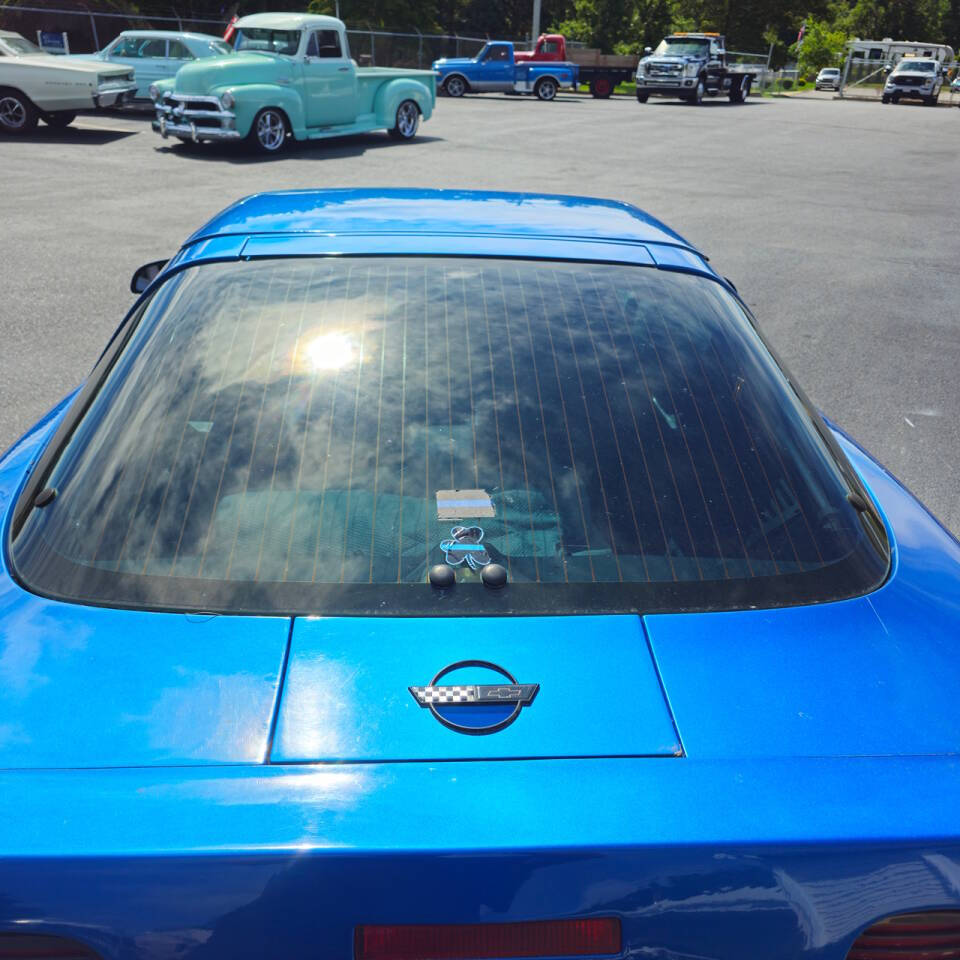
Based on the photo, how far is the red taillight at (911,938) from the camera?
115 centimetres

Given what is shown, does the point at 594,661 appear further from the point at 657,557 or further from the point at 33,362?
the point at 33,362

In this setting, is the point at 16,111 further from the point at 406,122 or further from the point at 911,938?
the point at 911,938

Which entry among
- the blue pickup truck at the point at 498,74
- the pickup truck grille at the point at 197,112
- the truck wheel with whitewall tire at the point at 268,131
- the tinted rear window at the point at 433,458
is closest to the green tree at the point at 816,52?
the blue pickup truck at the point at 498,74

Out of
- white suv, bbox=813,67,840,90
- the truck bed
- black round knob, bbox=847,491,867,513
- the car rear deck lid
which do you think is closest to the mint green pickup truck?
black round knob, bbox=847,491,867,513

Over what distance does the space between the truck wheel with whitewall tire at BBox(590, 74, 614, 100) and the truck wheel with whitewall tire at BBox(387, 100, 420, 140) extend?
1977cm

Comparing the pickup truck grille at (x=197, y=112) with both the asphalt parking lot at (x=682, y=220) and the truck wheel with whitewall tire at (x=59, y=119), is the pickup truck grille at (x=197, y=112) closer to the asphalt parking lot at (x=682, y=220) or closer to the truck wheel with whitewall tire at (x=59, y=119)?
the asphalt parking lot at (x=682, y=220)

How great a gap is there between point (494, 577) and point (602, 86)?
3794 cm

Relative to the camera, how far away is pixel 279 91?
14.9 metres

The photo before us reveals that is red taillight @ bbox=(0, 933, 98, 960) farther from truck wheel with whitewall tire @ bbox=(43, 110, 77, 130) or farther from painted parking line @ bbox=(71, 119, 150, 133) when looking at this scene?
painted parking line @ bbox=(71, 119, 150, 133)

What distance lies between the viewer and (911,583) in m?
1.69

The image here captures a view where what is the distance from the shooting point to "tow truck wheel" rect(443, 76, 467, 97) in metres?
31.2

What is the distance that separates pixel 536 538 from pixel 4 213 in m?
10.5

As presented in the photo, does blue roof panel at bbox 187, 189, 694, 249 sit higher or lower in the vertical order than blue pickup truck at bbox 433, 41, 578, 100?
higher

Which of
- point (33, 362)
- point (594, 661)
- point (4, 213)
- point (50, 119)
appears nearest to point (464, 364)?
point (594, 661)
